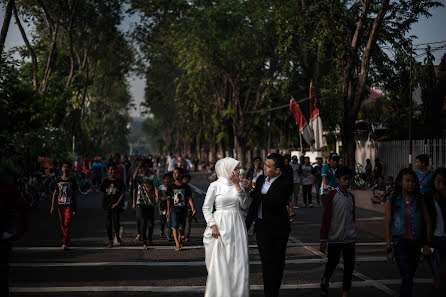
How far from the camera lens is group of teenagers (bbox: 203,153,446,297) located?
254 inches

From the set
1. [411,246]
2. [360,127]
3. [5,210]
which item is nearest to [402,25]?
[360,127]

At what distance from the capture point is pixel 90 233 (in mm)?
14141

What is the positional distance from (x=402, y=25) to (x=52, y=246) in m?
17.1

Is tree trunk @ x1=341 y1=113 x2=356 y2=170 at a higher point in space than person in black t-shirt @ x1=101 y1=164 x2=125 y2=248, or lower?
higher

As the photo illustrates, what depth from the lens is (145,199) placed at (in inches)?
481

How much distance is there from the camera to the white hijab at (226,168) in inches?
267

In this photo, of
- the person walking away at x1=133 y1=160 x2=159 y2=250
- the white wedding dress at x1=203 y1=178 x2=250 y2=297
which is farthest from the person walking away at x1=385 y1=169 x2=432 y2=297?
the person walking away at x1=133 y1=160 x2=159 y2=250

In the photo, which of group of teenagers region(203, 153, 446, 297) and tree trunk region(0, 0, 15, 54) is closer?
group of teenagers region(203, 153, 446, 297)

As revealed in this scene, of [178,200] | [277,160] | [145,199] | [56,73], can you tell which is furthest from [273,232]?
[56,73]

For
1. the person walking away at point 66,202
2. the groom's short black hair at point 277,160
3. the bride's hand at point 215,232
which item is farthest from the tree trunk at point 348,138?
the bride's hand at point 215,232

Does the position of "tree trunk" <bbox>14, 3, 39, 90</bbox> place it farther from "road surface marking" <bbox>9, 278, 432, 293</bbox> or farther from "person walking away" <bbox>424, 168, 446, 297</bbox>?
"person walking away" <bbox>424, 168, 446, 297</bbox>

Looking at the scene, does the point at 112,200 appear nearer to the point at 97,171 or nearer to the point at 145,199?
the point at 145,199

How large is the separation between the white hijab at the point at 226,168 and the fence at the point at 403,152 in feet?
65.6

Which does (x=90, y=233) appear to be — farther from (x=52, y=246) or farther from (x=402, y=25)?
(x=402, y=25)
